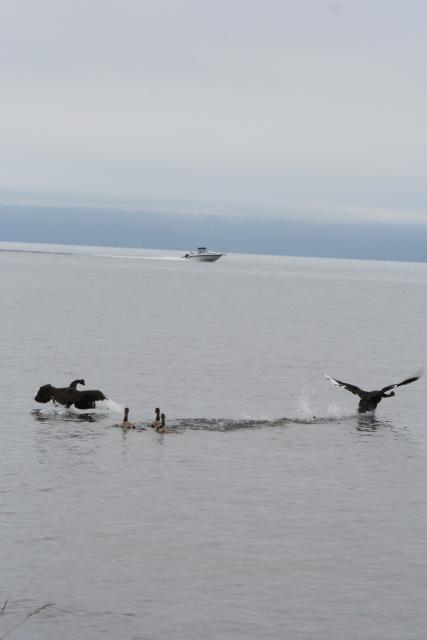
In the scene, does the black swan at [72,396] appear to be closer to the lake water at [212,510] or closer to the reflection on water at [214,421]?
the reflection on water at [214,421]

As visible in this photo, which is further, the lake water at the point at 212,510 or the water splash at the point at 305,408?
the water splash at the point at 305,408

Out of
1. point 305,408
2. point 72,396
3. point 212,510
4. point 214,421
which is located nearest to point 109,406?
point 72,396

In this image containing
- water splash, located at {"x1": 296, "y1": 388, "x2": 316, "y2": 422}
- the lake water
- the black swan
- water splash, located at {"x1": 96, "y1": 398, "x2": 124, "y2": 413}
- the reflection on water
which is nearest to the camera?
the lake water

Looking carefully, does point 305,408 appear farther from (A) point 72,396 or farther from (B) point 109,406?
(A) point 72,396

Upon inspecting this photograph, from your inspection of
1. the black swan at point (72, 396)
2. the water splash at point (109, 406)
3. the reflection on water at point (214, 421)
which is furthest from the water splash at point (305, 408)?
the black swan at point (72, 396)

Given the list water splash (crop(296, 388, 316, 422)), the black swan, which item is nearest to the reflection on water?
water splash (crop(296, 388, 316, 422))

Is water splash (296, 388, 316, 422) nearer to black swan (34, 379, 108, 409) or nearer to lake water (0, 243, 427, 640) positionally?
lake water (0, 243, 427, 640)

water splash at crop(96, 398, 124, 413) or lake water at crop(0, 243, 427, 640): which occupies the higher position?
water splash at crop(96, 398, 124, 413)

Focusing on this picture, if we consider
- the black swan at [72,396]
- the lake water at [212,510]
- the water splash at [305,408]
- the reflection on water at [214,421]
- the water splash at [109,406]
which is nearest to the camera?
the lake water at [212,510]

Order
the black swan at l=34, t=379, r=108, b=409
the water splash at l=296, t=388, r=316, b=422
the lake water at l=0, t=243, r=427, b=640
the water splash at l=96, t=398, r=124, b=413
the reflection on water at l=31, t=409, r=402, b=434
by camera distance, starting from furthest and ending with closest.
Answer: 1. the water splash at l=296, t=388, r=316, b=422
2. the black swan at l=34, t=379, r=108, b=409
3. the water splash at l=96, t=398, r=124, b=413
4. the reflection on water at l=31, t=409, r=402, b=434
5. the lake water at l=0, t=243, r=427, b=640

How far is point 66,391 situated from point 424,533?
855 inches

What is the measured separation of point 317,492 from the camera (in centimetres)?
3127

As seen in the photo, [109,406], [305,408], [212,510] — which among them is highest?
[109,406]

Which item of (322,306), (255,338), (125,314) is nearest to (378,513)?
(255,338)
